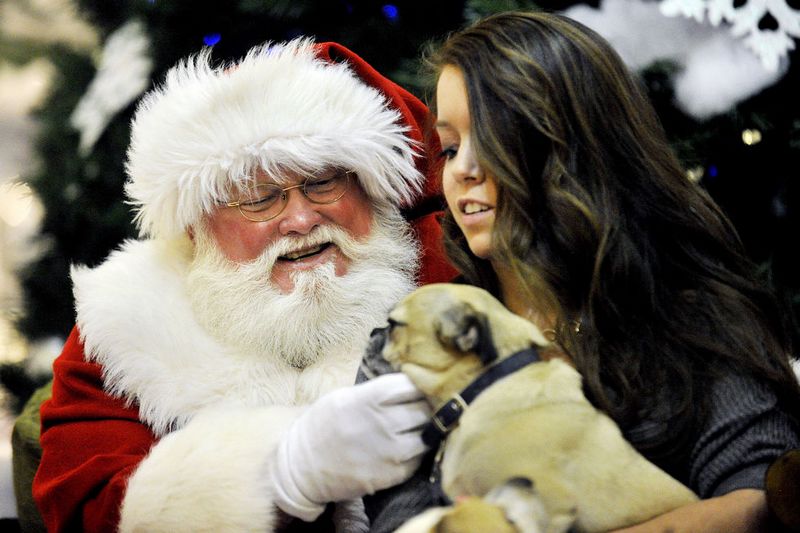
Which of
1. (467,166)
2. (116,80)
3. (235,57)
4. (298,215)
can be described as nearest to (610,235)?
(467,166)

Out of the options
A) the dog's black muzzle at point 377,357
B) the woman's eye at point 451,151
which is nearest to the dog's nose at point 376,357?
the dog's black muzzle at point 377,357

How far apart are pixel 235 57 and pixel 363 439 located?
1.25 m

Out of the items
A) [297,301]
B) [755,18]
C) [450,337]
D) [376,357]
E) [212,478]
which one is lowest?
[212,478]

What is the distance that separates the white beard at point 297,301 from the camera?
5.08 ft

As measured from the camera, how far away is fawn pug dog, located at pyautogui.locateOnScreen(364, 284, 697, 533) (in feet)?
3.38

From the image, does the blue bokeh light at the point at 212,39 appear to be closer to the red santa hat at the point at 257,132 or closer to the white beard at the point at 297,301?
the red santa hat at the point at 257,132

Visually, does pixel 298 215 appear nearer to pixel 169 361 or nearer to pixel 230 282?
pixel 230 282

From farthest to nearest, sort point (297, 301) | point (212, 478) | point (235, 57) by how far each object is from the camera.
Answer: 1. point (235, 57)
2. point (297, 301)
3. point (212, 478)

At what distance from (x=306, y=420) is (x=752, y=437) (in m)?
0.62

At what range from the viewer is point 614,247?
126cm

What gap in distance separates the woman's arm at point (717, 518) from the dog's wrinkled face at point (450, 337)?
0.27m

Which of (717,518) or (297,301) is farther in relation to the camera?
(297,301)

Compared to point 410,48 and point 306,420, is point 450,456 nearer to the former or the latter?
point 306,420

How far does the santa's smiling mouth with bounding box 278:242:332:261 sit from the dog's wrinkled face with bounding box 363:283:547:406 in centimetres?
45
